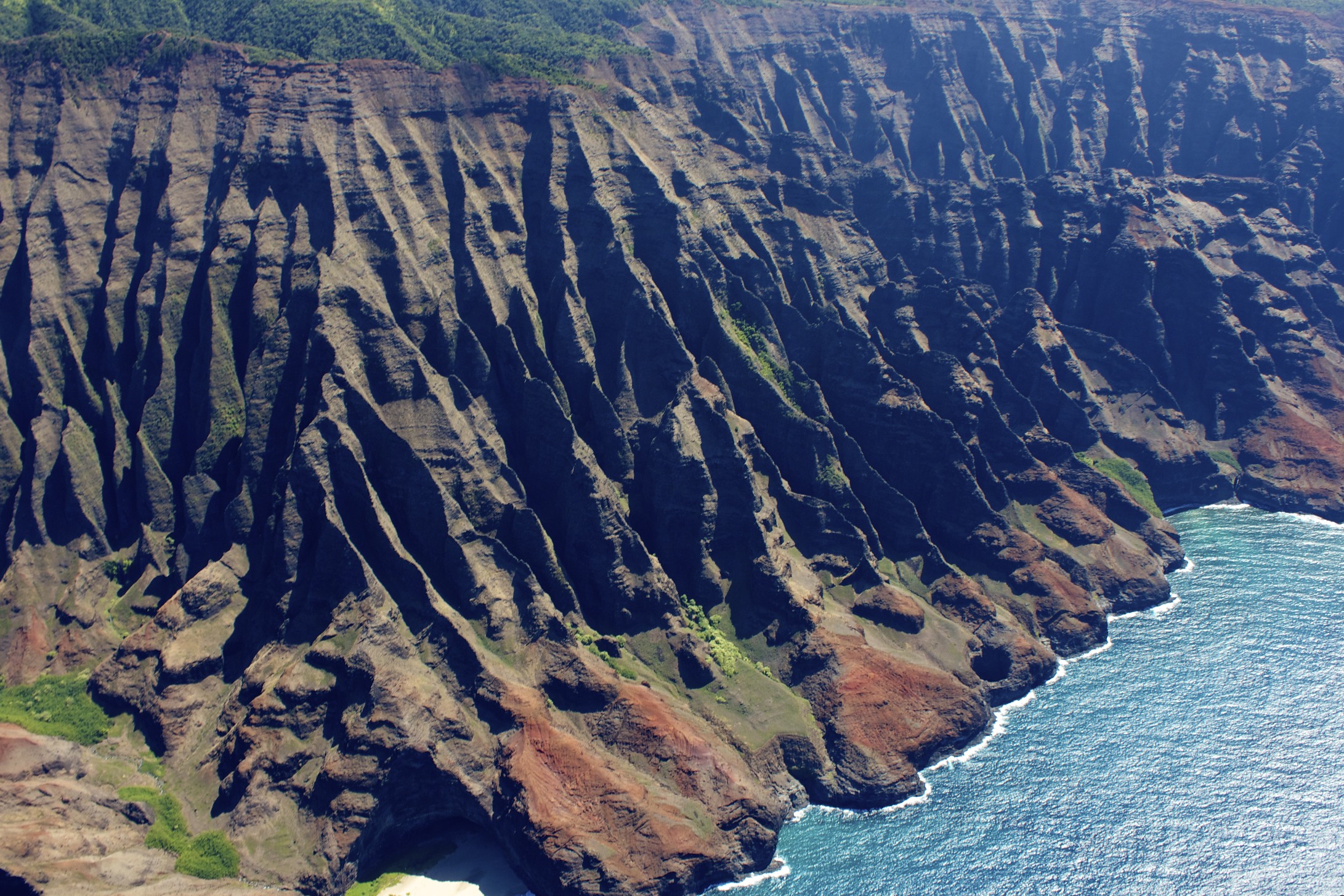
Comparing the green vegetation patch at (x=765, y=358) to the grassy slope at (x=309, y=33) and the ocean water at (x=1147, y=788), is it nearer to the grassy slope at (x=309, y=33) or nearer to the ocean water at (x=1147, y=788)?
the ocean water at (x=1147, y=788)

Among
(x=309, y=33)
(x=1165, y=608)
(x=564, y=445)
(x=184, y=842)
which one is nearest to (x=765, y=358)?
(x=564, y=445)

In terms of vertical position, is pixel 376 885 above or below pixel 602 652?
below

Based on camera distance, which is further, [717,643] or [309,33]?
[309,33]

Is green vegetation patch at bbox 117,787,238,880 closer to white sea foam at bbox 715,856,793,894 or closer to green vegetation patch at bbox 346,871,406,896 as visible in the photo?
green vegetation patch at bbox 346,871,406,896

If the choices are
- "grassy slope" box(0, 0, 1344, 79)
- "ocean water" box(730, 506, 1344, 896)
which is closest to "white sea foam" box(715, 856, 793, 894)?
"ocean water" box(730, 506, 1344, 896)

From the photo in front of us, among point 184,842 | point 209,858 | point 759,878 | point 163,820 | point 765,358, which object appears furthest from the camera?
point 765,358

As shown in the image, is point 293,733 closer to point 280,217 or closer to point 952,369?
point 280,217

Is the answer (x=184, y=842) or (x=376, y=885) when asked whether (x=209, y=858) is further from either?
(x=376, y=885)
